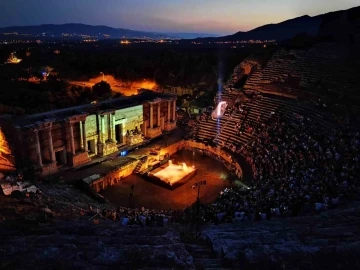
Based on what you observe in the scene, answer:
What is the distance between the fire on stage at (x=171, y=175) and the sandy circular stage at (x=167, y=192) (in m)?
0.28

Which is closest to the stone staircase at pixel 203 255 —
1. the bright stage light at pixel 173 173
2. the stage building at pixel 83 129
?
the bright stage light at pixel 173 173

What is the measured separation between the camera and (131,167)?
22.8 meters

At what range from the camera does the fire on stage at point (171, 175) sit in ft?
68.8

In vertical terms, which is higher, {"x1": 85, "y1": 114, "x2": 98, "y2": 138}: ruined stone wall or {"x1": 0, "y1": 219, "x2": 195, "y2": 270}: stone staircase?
{"x1": 0, "y1": 219, "x2": 195, "y2": 270}: stone staircase

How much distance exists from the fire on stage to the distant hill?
22.0m

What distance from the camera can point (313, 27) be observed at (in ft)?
362

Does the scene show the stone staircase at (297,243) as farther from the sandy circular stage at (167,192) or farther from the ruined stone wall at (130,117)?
the ruined stone wall at (130,117)

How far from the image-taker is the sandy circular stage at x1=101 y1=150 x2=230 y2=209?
62.4ft

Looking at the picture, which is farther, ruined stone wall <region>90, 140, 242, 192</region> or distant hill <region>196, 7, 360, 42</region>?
distant hill <region>196, 7, 360, 42</region>

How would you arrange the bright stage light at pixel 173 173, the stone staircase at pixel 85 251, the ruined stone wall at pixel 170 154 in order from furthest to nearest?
the bright stage light at pixel 173 173, the ruined stone wall at pixel 170 154, the stone staircase at pixel 85 251

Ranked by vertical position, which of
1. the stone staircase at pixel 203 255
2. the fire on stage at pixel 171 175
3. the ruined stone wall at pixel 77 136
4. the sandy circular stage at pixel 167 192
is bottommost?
the sandy circular stage at pixel 167 192

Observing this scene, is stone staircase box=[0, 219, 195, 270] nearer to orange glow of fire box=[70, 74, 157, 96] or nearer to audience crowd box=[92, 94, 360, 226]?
audience crowd box=[92, 94, 360, 226]

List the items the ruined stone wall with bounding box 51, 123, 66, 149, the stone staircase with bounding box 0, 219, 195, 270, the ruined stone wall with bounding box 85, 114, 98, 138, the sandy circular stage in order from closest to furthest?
the stone staircase with bounding box 0, 219, 195, 270 < the sandy circular stage < the ruined stone wall with bounding box 51, 123, 66, 149 < the ruined stone wall with bounding box 85, 114, 98, 138

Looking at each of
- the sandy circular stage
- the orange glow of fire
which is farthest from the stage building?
the orange glow of fire
